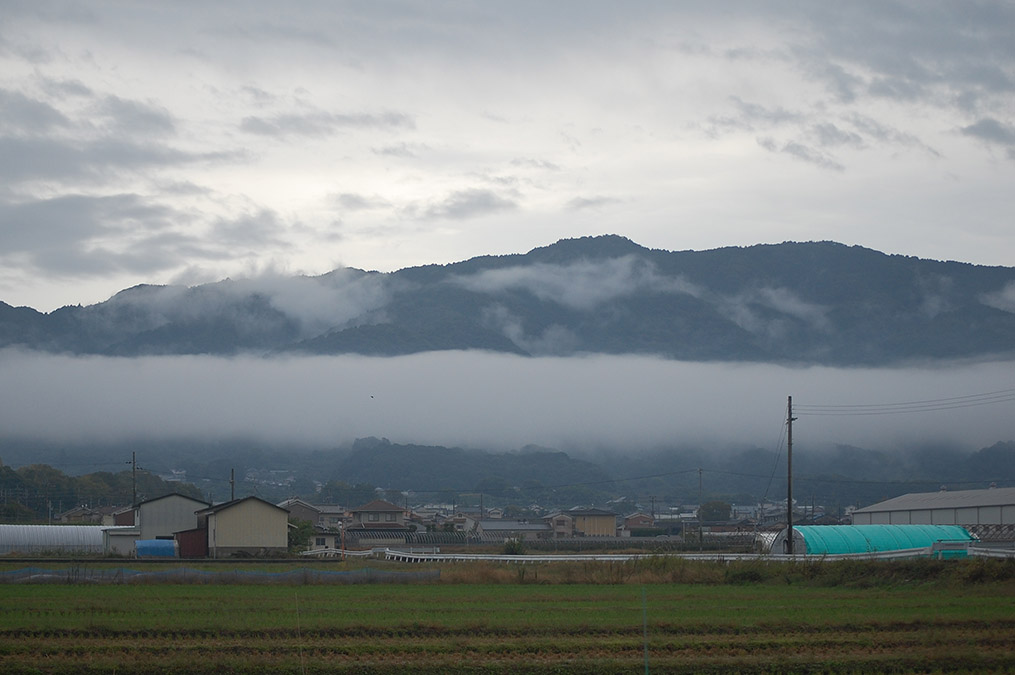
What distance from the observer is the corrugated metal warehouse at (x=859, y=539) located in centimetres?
5122

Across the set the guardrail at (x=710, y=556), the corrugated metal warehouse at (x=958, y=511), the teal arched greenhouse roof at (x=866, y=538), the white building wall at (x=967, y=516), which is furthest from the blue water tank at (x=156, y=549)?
the white building wall at (x=967, y=516)

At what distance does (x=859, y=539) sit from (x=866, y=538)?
0.49 meters

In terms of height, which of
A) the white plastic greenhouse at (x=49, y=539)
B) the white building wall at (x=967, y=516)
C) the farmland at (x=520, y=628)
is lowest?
the white plastic greenhouse at (x=49, y=539)

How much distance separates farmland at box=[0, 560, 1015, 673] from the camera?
17.9m

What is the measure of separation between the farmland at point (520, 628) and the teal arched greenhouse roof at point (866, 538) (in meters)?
20.1

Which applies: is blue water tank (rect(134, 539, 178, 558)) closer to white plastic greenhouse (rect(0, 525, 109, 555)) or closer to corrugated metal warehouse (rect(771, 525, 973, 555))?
white plastic greenhouse (rect(0, 525, 109, 555))

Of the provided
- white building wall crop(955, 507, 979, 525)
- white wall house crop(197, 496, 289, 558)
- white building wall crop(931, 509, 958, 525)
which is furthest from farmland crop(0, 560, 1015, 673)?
white building wall crop(931, 509, 958, 525)

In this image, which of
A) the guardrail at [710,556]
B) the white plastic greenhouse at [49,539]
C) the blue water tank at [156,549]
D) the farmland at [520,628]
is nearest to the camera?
the farmland at [520,628]

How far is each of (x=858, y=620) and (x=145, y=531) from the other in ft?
169

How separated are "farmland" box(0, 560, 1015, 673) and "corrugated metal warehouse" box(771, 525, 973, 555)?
2012cm

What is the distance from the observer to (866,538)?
52.3m

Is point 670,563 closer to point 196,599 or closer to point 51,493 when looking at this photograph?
point 196,599

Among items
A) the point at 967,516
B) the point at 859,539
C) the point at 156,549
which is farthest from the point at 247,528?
the point at 967,516

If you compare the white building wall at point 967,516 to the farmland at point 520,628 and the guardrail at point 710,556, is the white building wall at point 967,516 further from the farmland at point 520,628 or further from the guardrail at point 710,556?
the farmland at point 520,628
